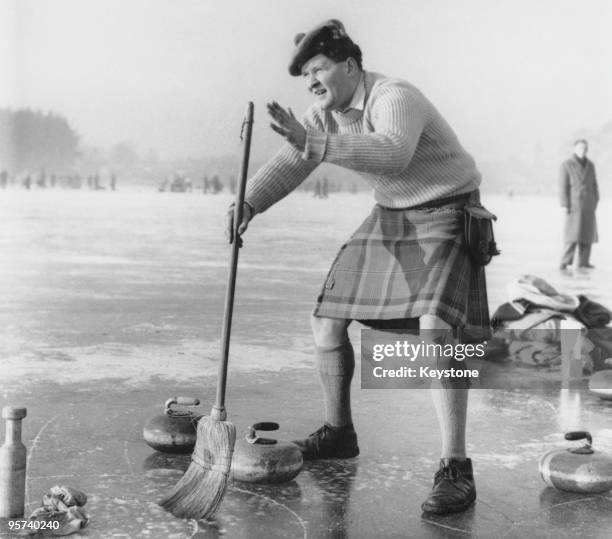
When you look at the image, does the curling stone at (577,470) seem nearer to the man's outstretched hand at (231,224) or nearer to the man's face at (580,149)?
the man's outstretched hand at (231,224)

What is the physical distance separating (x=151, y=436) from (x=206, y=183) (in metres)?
14.8

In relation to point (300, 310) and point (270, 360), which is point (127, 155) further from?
point (270, 360)

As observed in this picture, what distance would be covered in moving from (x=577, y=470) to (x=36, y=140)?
46.5 feet

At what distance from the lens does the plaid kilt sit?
3.25m

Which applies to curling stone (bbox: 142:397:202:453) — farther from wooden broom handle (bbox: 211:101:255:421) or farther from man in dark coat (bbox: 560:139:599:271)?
man in dark coat (bbox: 560:139:599:271)

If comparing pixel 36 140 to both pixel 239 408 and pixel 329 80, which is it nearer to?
pixel 239 408

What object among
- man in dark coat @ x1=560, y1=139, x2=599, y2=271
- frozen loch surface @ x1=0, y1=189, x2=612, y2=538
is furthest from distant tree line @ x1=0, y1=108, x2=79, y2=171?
man in dark coat @ x1=560, y1=139, x2=599, y2=271

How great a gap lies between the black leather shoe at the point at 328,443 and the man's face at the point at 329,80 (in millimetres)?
1074

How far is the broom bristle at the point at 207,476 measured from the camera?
116 inches

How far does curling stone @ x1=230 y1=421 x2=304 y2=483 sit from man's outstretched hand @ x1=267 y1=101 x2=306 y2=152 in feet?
3.19

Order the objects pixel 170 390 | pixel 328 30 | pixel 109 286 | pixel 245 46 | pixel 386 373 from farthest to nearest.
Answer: pixel 245 46
pixel 109 286
pixel 386 373
pixel 170 390
pixel 328 30

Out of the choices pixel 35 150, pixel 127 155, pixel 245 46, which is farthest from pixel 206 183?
pixel 245 46

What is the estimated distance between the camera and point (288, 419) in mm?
4258

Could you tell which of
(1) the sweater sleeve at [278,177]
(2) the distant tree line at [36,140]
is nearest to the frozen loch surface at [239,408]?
(1) the sweater sleeve at [278,177]
